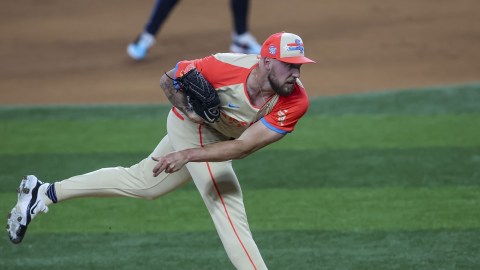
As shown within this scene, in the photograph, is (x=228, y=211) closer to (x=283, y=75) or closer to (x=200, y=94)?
(x=200, y=94)

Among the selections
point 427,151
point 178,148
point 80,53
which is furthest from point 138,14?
point 178,148

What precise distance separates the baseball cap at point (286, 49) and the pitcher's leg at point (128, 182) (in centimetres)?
113

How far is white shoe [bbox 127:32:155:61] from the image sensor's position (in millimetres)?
13633

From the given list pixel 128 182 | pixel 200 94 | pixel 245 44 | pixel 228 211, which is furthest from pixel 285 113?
pixel 245 44

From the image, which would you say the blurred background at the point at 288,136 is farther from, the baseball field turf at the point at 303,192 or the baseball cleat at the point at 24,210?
the baseball cleat at the point at 24,210

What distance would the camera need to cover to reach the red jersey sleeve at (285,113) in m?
6.00

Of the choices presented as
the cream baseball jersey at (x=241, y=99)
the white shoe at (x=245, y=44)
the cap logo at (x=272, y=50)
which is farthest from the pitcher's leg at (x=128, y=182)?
the white shoe at (x=245, y=44)

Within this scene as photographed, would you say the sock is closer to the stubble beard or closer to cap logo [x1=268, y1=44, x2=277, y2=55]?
the stubble beard

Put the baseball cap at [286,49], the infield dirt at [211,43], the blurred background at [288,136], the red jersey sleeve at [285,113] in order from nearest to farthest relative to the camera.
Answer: the baseball cap at [286,49] → the red jersey sleeve at [285,113] → the blurred background at [288,136] → the infield dirt at [211,43]

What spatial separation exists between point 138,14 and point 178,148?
9.86 meters

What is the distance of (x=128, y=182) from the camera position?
663 cm

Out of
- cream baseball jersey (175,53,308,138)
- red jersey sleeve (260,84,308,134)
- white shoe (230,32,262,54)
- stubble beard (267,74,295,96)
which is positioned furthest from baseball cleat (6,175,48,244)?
white shoe (230,32,262,54)

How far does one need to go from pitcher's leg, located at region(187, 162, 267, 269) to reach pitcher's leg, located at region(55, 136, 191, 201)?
10.7 inches

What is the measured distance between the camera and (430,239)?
7.64 m
